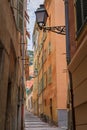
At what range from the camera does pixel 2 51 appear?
742cm

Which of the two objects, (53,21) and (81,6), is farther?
(53,21)

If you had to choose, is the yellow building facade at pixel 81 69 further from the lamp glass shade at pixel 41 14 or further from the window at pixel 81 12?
the lamp glass shade at pixel 41 14

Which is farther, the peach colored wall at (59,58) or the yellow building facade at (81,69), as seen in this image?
the peach colored wall at (59,58)

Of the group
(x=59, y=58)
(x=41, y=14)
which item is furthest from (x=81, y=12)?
(x=59, y=58)

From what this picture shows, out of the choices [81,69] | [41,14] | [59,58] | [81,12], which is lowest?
[81,69]

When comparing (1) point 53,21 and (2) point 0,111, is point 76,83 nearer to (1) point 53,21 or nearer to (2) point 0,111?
(2) point 0,111

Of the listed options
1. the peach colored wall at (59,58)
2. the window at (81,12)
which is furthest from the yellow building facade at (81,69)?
the peach colored wall at (59,58)

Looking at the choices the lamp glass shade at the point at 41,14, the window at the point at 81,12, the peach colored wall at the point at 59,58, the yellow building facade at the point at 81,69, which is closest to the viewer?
the yellow building facade at the point at 81,69

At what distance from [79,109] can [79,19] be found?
1.78m

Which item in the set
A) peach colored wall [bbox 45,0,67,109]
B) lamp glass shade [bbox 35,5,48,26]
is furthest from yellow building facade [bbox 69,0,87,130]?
peach colored wall [bbox 45,0,67,109]

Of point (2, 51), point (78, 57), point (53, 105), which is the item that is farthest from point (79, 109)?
point (53, 105)

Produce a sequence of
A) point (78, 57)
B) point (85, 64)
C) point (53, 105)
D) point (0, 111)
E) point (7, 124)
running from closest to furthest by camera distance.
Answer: point (85, 64) → point (78, 57) → point (0, 111) → point (7, 124) → point (53, 105)

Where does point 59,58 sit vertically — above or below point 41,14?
above

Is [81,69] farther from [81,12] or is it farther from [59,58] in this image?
[59,58]
